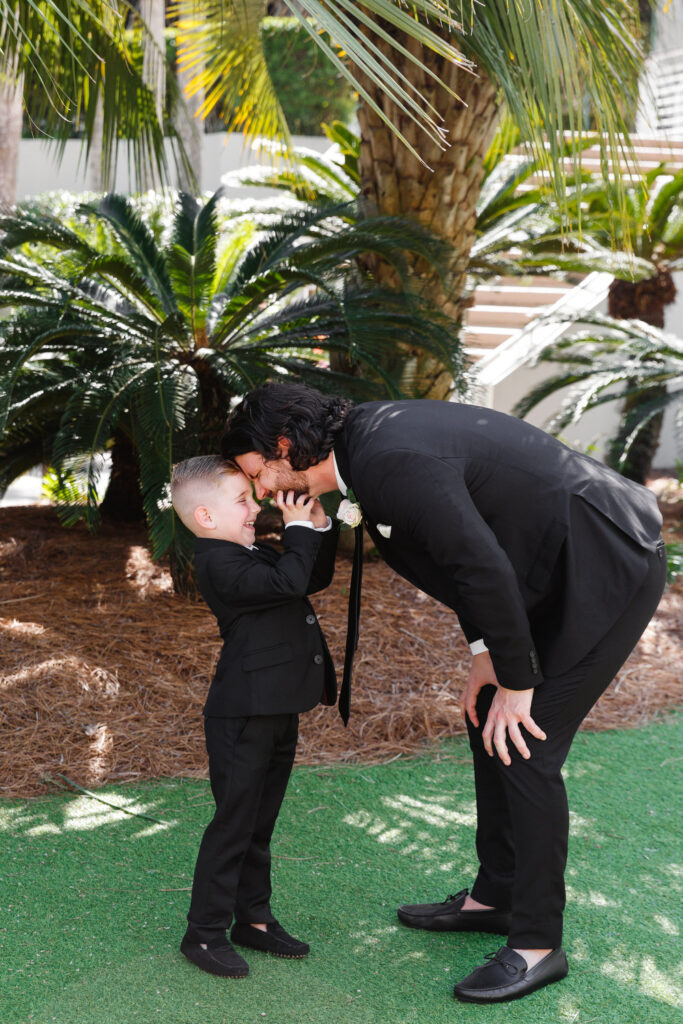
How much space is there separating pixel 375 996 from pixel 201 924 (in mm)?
510

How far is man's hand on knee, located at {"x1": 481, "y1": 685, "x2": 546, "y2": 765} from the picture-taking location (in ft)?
8.47

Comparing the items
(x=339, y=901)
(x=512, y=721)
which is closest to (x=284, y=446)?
(x=512, y=721)

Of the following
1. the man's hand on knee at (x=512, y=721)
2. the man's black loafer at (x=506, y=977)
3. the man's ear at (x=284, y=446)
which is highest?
the man's ear at (x=284, y=446)

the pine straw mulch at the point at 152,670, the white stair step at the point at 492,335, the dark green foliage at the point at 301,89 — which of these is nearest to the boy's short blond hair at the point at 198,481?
the pine straw mulch at the point at 152,670

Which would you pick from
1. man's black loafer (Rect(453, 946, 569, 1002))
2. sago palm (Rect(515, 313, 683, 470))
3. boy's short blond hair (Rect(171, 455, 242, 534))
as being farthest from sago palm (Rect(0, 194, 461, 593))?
Answer: sago palm (Rect(515, 313, 683, 470))

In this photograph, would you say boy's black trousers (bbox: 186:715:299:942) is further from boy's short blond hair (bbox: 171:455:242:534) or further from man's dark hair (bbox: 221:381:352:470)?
man's dark hair (bbox: 221:381:352:470)

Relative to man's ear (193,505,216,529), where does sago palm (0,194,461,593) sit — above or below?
above

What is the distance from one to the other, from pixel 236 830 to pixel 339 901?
644mm

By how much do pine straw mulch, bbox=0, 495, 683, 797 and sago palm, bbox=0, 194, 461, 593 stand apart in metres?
0.75

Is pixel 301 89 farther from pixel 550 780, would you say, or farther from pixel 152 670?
pixel 550 780

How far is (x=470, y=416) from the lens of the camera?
2621mm

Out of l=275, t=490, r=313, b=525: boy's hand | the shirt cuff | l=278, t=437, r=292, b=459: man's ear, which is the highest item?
l=278, t=437, r=292, b=459: man's ear

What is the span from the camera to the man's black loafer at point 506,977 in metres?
2.62

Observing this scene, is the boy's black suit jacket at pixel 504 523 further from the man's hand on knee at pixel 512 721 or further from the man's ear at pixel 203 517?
the man's ear at pixel 203 517
